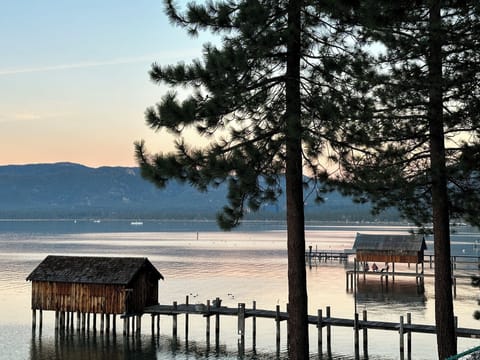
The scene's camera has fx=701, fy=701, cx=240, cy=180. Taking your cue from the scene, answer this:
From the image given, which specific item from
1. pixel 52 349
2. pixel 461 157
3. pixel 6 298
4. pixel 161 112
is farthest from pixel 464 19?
pixel 6 298

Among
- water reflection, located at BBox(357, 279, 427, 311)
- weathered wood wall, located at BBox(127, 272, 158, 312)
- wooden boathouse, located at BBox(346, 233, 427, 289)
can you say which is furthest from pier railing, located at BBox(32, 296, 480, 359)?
wooden boathouse, located at BBox(346, 233, 427, 289)

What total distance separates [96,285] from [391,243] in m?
40.4

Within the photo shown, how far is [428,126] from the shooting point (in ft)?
67.2

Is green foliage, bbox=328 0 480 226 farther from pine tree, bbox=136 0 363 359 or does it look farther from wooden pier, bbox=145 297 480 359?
wooden pier, bbox=145 297 480 359

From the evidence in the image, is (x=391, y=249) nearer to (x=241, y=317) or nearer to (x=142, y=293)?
(x=241, y=317)

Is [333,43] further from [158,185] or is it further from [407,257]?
[407,257]

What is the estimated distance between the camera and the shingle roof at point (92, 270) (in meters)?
42.8

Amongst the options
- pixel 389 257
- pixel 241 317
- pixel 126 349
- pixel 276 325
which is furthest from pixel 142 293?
pixel 389 257

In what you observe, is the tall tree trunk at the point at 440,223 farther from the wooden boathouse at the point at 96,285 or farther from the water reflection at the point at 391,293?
the water reflection at the point at 391,293

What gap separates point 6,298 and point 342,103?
51.6 m

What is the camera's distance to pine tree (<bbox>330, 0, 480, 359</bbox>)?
19.8m

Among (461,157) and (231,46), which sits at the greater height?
(231,46)

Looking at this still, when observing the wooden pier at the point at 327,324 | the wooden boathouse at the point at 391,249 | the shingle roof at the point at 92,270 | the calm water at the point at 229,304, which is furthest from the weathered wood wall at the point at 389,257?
the shingle roof at the point at 92,270

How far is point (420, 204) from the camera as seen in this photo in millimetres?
21875
